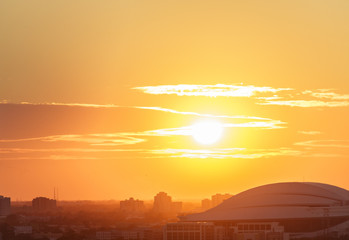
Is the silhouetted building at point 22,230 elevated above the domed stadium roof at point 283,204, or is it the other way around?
the domed stadium roof at point 283,204

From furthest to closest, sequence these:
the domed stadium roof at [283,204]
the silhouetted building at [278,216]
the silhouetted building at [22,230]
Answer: the silhouetted building at [22,230] → the domed stadium roof at [283,204] → the silhouetted building at [278,216]

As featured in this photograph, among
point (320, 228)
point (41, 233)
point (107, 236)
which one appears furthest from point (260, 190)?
point (41, 233)

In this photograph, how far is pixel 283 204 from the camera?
16800cm

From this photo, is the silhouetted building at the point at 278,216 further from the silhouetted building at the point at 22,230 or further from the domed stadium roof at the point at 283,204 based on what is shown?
the silhouetted building at the point at 22,230

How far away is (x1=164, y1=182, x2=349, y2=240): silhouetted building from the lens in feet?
498

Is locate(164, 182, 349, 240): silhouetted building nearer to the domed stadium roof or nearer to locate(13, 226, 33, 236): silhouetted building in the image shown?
the domed stadium roof

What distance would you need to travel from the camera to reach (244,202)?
563ft

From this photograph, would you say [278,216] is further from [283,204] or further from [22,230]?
[22,230]

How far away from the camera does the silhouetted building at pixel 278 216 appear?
152 metres

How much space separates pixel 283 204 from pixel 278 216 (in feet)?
14.1

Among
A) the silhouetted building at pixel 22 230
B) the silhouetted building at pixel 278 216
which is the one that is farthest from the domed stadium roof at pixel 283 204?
the silhouetted building at pixel 22 230

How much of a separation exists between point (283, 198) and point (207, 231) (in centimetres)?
2300

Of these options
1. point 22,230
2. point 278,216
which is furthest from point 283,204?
point 22,230

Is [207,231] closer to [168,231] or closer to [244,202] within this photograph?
[168,231]
